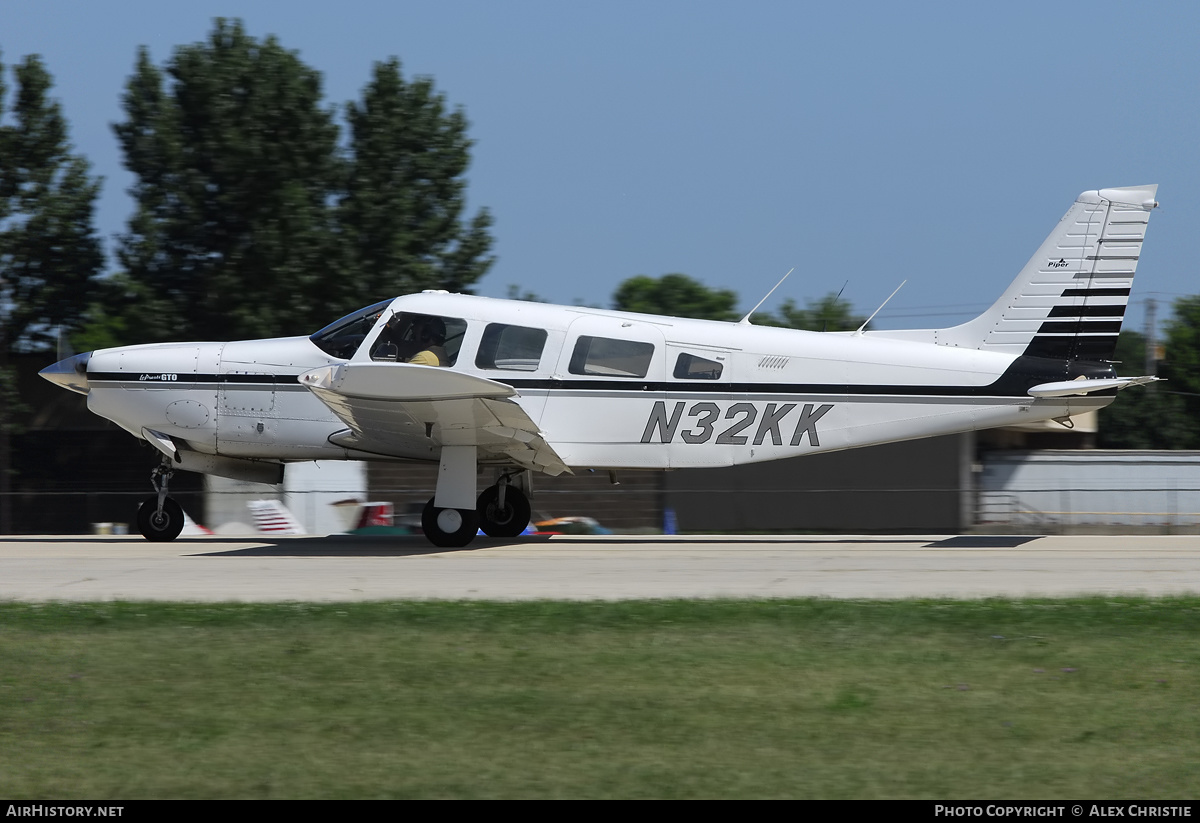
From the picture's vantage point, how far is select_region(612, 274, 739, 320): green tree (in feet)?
227

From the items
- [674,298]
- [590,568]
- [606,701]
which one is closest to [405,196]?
[590,568]

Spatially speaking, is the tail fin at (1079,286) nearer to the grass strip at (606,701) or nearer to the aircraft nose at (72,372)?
the grass strip at (606,701)

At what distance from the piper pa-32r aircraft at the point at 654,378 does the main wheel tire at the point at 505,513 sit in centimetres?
87

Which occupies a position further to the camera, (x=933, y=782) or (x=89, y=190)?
(x=89, y=190)

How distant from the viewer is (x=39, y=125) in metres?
27.2

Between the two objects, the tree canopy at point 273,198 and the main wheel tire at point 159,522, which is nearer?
the main wheel tire at point 159,522

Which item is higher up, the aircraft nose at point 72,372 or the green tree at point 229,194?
the green tree at point 229,194

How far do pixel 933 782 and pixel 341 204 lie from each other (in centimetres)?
2543


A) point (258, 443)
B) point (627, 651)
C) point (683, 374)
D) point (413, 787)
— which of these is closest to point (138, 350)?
point (258, 443)

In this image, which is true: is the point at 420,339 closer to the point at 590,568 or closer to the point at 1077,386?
the point at 590,568

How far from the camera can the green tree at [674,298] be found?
227 feet

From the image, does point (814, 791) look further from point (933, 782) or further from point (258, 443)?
point (258, 443)

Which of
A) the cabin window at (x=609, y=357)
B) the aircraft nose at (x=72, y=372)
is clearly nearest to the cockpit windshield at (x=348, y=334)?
the cabin window at (x=609, y=357)

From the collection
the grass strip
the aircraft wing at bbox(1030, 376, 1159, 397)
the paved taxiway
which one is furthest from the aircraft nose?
the aircraft wing at bbox(1030, 376, 1159, 397)
